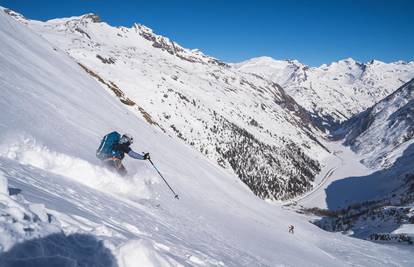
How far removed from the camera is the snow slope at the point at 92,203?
5.04 m

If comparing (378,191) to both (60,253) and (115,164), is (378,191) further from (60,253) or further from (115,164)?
(60,253)

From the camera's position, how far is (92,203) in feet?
31.1

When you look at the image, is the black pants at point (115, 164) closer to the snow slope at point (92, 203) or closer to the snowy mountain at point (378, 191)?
the snow slope at point (92, 203)

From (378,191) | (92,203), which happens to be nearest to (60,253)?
(92,203)

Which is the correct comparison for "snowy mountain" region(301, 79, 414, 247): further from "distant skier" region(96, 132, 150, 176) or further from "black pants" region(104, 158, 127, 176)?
"distant skier" region(96, 132, 150, 176)

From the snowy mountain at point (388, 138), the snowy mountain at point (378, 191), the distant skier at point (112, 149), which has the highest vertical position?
the snowy mountain at point (388, 138)

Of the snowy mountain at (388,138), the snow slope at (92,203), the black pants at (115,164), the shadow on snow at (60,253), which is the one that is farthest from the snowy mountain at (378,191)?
the shadow on snow at (60,253)

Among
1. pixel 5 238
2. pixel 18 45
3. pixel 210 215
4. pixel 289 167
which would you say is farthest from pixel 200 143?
pixel 5 238

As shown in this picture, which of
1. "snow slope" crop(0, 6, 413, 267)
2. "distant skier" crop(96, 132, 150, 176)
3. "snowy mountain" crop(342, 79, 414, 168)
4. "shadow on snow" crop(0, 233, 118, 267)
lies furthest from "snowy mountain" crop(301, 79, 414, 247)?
"shadow on snow" crop(0, 233, 118, 267)

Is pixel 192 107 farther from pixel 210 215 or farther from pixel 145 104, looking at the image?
pixel 210 215

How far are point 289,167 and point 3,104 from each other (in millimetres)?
143840

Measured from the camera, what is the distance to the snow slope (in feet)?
16.5

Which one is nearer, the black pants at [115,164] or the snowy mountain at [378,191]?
the black pants at [115,164]

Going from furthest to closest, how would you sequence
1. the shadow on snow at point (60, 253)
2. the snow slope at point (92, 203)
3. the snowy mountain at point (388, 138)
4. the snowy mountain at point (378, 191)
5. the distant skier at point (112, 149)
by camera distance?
the snowy mountain at point (388, 138)
the snowy mountain at point (378, 191)
the distant skier at point (112, 149)
the snow slope at point (92, 203)
the shadow on snow at point (60, 253)
